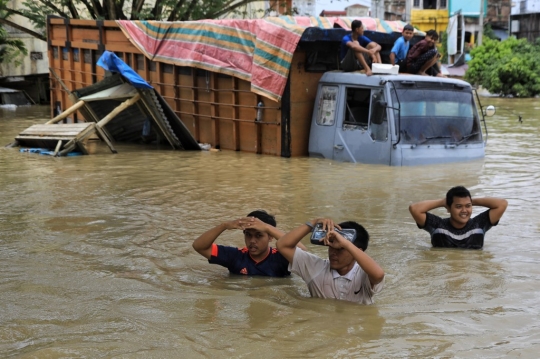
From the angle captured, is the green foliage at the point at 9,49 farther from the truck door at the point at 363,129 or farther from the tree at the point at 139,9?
the truck door at the point at 363,129

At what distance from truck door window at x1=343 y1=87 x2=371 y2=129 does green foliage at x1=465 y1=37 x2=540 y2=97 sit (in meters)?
18.8

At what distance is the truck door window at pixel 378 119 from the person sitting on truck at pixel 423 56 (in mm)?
1295

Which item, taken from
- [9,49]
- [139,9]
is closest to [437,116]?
[139,9]

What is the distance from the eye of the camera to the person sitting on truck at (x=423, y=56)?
1267cm

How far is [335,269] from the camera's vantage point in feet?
17.5

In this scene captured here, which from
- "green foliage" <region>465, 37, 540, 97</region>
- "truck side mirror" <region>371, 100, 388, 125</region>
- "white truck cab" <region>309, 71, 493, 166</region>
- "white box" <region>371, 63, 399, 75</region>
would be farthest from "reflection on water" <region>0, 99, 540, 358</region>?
"green foliage" <region>465, 37, 540, 97</region>

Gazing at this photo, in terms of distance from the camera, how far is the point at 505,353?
15.1 ft

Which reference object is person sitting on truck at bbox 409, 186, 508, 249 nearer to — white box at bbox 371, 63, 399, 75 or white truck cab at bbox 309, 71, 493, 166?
white truck cab at bbox 309, 71, 493, 166

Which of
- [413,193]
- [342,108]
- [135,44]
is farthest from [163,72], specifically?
[413,193]

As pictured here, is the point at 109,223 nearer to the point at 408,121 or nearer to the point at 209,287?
the point at 209,287

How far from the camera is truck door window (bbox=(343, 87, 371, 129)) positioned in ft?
40.1

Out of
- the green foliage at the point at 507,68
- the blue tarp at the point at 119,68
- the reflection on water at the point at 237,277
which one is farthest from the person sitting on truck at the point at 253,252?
the green foliage at the point at 507,68

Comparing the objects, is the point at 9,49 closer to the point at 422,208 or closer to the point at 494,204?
the point at 422,208

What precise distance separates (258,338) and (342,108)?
8.02 m
